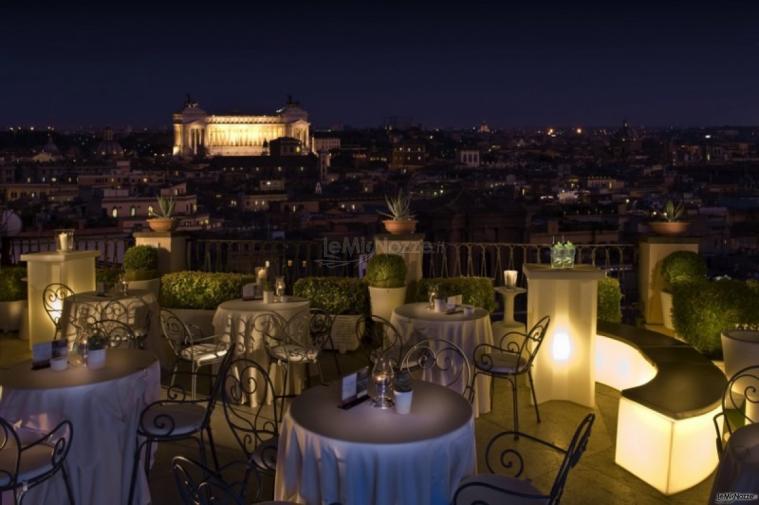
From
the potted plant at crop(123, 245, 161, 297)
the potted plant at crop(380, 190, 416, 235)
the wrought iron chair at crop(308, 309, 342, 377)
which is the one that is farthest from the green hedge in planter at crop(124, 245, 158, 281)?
the potted plant at crop(380, 190, 416, 235)

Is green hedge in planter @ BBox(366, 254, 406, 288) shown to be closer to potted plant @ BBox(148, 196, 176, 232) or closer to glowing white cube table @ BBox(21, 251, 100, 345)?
potted plant @ BBox(148, 196, 176, 232)

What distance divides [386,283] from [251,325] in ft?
6.74

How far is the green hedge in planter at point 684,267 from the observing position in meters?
7.13

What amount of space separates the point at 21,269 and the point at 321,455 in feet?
23.1

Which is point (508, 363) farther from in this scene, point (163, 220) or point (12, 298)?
point (12, 298)

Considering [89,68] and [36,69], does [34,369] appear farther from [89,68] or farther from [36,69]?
[89,68]

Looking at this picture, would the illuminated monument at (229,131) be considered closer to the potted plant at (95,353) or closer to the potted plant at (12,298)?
the potted plant at (12,298)

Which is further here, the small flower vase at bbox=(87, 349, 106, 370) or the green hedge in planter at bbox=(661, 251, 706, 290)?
the green hedge in planter at bbox=(661, 251, 706, 290)

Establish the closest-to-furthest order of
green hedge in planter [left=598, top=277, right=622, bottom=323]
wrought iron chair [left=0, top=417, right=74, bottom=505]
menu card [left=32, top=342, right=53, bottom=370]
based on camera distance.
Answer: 1. wrought iron chair [left=0, top=417, right=74, bottom=505]
2. menu card [left=32, top=342, right=53, bottom=370]
3. green hedge in planter [left=598, top=277, right=622, bottom=323]

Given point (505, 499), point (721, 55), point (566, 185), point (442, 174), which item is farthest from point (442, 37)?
point (505, 499)

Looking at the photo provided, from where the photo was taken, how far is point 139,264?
830 cm

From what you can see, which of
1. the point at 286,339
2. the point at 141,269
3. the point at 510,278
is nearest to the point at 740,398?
the point at 510,278

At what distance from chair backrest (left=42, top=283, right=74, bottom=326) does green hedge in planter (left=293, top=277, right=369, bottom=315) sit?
95.7 inches

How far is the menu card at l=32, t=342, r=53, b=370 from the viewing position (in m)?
4.09
